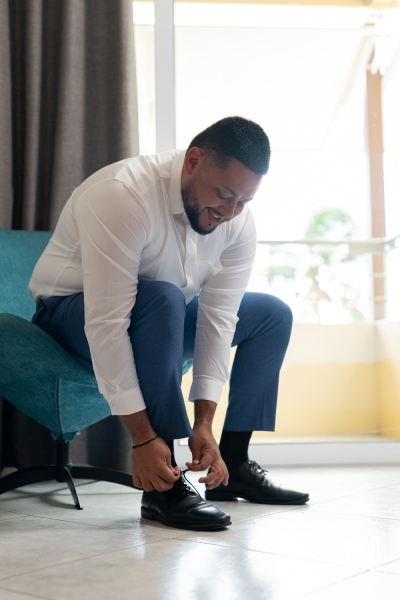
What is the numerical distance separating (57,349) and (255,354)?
0.51 m

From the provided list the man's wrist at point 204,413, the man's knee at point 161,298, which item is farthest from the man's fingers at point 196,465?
the man's knee at point 161,298

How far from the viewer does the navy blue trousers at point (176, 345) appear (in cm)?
161

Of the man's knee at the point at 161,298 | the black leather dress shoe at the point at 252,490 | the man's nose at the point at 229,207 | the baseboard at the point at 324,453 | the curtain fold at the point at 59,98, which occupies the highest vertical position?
the curtain fold at the point at 59,98

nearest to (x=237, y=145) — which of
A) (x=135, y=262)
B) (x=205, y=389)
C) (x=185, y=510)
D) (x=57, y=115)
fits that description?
(x=135, y=262)

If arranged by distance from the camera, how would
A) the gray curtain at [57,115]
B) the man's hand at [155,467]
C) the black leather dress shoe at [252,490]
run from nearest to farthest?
the man's hand at [155,467] < the black leather dress shoe at [252,490] < the gray curtain at [57,115]

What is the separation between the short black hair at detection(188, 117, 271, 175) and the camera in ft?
5.37

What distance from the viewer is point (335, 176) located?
2.95 meters

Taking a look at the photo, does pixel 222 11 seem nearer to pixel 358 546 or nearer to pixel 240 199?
pixel 240 199

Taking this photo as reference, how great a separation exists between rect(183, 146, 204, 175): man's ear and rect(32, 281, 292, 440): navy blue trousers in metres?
0.28

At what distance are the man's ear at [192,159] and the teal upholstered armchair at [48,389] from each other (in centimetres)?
54

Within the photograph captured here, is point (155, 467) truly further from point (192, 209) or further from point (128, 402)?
point (192, 209)

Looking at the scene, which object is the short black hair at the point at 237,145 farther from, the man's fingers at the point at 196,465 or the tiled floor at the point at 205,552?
the tiled floor at the point at 205,552

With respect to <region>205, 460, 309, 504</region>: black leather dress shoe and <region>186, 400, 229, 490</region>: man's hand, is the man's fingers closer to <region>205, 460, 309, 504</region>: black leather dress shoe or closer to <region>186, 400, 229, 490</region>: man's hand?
<region>186, 400, 229, 490</region>: man's hand

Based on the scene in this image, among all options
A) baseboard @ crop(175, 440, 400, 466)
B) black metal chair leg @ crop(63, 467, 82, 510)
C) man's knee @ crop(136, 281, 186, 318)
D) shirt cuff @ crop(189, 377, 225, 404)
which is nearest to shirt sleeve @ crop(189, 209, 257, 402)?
shirt cuff @ crop(189, 377, 225, 404)
